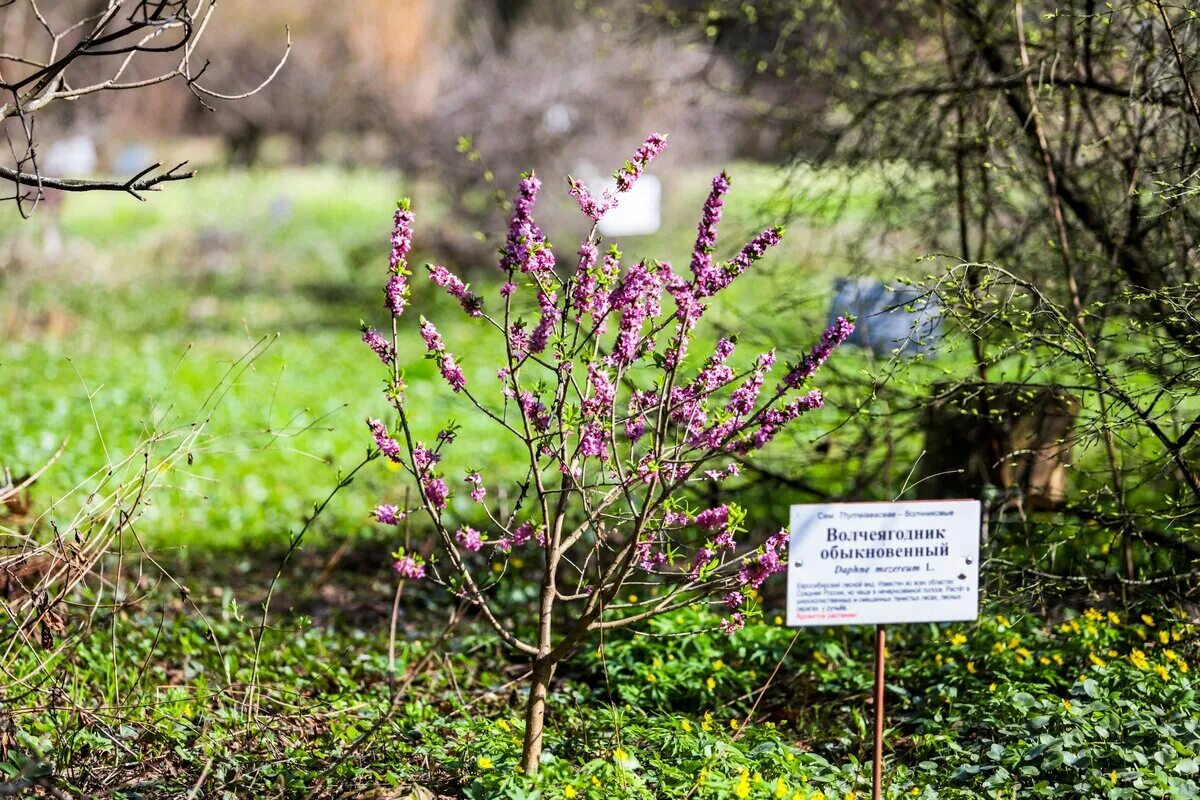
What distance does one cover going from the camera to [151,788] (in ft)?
11.2

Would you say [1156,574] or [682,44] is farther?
[682,44]

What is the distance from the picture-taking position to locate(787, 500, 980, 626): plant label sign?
342cm

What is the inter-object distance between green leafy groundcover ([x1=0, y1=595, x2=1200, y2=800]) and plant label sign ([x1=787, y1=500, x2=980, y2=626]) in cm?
37

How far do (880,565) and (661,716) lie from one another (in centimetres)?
112

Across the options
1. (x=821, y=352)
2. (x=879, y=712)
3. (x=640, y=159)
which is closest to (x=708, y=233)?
(x=640, y=159)

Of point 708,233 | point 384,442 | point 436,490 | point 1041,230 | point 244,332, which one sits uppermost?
point 244,332

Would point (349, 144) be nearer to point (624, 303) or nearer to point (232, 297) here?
point (232, 297)

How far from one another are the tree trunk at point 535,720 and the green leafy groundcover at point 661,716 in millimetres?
64

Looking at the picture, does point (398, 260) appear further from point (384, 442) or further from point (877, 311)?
point (877, 311)

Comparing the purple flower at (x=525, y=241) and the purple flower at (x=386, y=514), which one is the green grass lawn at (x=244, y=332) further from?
the purple flower at (x=525, y=241)

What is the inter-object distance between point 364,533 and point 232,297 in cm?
1156

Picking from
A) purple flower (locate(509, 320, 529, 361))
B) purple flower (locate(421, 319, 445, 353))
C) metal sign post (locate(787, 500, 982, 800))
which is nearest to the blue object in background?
metal sign post (locate(787, 500, 982, 800))

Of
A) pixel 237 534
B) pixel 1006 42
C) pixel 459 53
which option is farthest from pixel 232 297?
pixel 1006 42

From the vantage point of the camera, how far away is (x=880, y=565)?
3494mm
